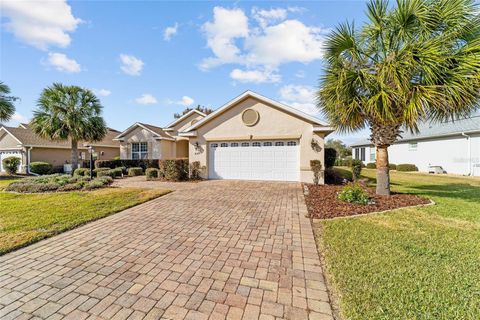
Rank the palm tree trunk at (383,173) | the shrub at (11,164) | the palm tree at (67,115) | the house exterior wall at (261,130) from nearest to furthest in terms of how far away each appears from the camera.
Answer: the palm tree trunk at (383,173), the house exterior wall at (261,130), the palm tree at (67,115), the shrub at (11,164)

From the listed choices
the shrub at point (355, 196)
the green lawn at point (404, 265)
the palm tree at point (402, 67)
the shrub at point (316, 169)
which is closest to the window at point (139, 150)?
the shrub at point (316, 169)

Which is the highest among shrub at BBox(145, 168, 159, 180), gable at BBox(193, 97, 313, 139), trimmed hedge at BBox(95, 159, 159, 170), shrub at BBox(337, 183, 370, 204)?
gable at BBox(193, 97, 313, 139)

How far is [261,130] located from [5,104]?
65.3ft

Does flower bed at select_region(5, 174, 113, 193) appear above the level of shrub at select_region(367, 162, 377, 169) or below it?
below

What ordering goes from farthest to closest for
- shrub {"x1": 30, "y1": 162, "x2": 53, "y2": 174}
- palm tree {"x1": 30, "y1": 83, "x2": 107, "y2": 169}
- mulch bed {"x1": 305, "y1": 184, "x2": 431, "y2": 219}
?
1. shrub {"x1": 30, "y1": 162, "x2": 53, "y2": 174}
2. palm tree {"x1": 30, "y1": 83, "x2": 107, "y2": 169}
3. mulch bed {"x1": 305, "y1": 184, "x2": 431, "y2": 219}

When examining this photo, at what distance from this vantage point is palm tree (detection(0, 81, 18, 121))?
1606 cm

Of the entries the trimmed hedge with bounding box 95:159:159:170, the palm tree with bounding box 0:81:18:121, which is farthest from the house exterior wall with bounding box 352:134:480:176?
the palm tree with bounding box 0:81:18:121

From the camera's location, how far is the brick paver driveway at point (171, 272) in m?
2.49

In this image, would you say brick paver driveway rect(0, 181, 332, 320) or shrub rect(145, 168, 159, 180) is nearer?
brick paver driveway rect(0, 181, 332, 320)

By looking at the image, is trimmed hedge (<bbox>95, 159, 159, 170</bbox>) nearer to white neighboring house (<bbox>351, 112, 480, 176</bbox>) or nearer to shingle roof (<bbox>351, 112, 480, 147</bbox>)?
shingle roof (<bbox>351, 112, 480, 147</bbox>)

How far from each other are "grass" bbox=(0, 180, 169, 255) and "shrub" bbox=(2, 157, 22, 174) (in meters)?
14.4

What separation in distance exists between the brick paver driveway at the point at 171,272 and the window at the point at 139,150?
15.6 metres

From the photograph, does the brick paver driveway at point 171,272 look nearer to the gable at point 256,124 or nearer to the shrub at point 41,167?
the gable at point 256,124

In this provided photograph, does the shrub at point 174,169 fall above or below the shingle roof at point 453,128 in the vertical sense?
below
